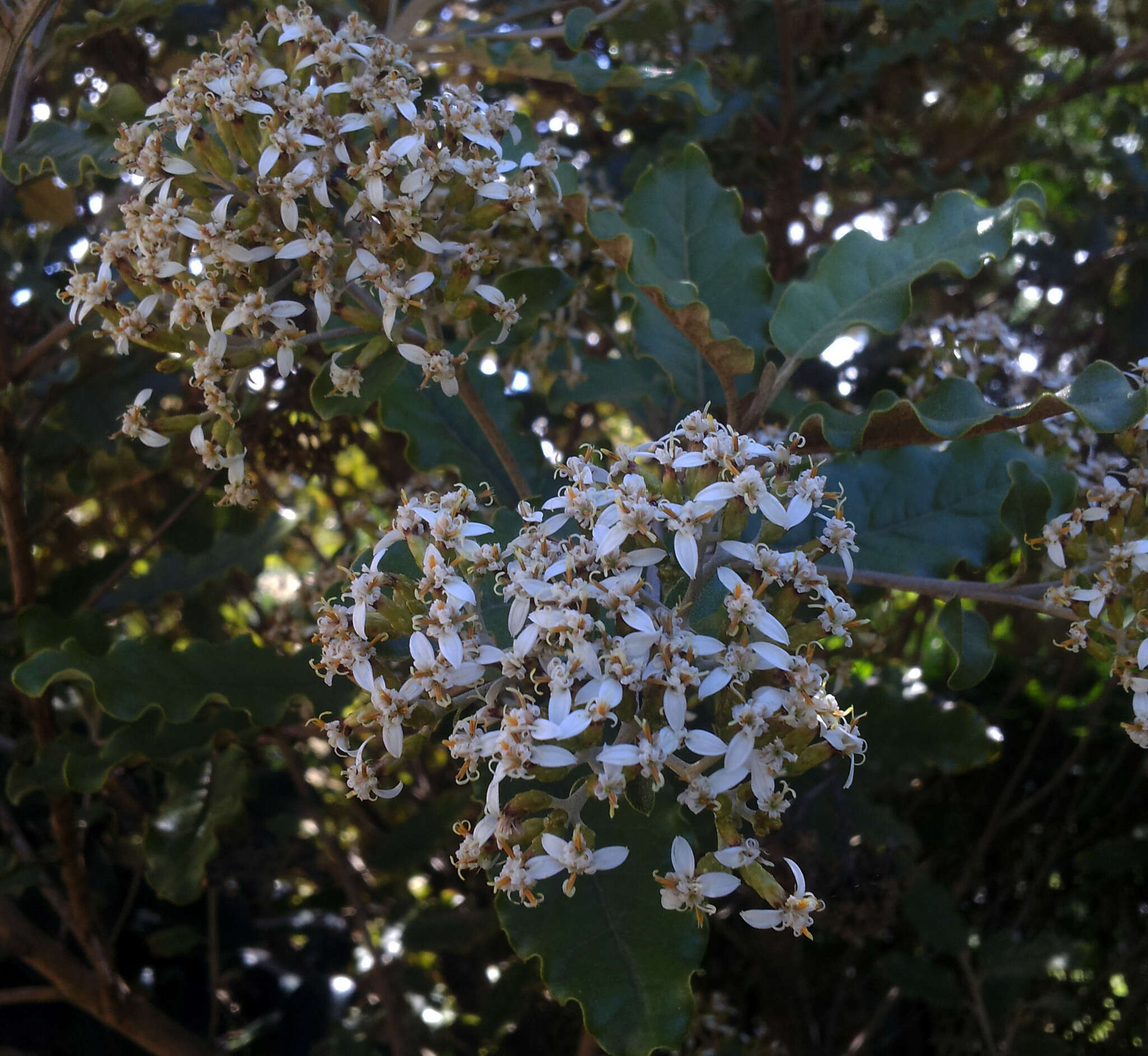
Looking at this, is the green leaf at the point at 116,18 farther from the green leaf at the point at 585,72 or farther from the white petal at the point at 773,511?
the white petal at the point at 773,511

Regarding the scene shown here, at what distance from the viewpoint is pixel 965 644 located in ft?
3.08

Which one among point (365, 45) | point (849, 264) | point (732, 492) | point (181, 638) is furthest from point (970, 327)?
point (181, 638)

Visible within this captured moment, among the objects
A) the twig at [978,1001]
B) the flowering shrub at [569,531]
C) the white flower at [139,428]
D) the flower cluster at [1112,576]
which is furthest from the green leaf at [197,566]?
the twig at [978,1001]

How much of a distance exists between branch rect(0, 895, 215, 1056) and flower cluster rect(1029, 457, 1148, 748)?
3.88ft

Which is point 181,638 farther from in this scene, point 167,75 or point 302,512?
point 167,75

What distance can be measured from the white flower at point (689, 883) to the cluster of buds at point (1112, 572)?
1.18 ft

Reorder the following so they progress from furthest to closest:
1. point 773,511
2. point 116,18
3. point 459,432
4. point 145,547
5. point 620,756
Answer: point 145,547, point 459,432, point 116,18, point 773,511, point 620,756

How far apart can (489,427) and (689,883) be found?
19.9 inches

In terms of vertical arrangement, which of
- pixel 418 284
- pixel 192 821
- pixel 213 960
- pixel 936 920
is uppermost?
pixel 418 284

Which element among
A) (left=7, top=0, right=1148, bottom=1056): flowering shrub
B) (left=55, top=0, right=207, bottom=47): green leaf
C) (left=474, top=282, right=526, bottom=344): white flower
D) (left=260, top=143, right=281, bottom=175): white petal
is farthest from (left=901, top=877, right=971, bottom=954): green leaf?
(left=55, top=0, right=207, bottom=47): green leaf

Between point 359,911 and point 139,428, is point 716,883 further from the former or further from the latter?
point 359,911

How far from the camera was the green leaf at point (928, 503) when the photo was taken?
3.44ft

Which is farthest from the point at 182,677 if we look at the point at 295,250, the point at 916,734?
the point at 916,734

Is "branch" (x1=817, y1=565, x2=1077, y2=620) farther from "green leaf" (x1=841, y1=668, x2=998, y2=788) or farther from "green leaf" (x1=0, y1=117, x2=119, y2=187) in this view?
"green leaf" (x1=0, y1=117, x2=119, y2=187)
